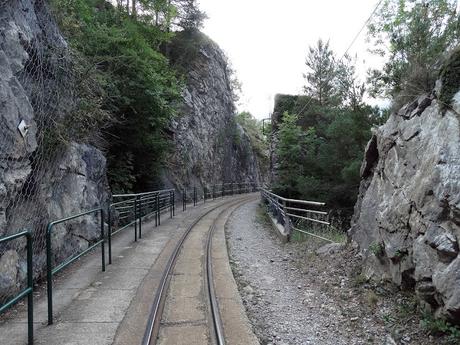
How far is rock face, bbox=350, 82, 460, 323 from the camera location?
361 cm

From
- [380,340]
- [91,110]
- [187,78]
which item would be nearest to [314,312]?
[380,340]

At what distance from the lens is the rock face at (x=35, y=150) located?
494 cm

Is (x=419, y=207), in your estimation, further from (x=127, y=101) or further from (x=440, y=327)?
(x=127, y=101)

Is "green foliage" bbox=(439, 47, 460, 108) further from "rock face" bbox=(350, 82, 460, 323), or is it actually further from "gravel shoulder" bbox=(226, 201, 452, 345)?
"gravel shoulder" bbox=(226, 201, 452, 345)

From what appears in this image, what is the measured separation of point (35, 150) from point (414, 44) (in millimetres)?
11543

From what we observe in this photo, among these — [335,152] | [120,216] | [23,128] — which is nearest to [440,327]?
[23,128]

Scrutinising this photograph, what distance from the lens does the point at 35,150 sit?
19.3ft

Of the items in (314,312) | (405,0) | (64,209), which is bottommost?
(314,312)

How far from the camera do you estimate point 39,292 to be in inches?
210

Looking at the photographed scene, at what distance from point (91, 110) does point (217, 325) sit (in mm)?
5762

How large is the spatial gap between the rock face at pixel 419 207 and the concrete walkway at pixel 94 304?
321 cm

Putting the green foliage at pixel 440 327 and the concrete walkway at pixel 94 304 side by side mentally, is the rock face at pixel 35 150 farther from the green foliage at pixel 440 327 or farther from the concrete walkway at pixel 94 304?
the green foliage at pixel 440 327

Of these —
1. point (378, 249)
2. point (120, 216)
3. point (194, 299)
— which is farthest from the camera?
point (120, 216)

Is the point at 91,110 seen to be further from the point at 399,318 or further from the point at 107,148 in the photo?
the point at 399,318
